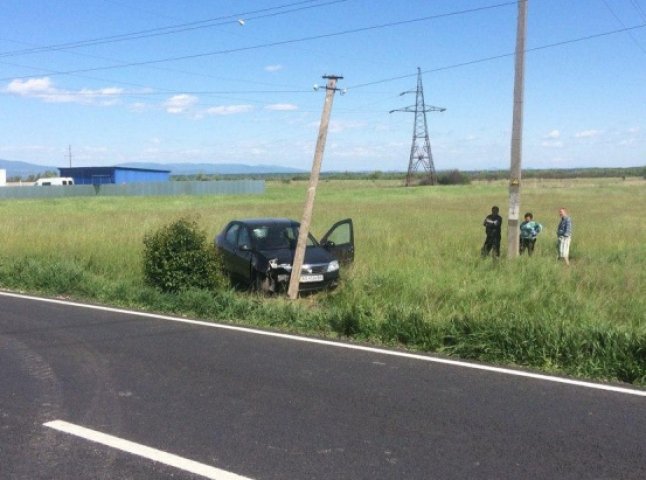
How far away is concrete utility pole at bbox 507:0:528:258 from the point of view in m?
14.2

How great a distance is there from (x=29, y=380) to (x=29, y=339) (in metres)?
2.10

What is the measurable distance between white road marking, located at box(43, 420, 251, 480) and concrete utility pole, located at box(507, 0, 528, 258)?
11270mm

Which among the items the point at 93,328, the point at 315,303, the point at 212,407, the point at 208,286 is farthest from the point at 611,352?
the point at 208,286

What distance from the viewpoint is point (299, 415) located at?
5266 mm

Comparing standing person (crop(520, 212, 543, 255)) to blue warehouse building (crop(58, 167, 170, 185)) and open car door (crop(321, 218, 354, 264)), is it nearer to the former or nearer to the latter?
open car door (crop(321, 218, 354, 264))

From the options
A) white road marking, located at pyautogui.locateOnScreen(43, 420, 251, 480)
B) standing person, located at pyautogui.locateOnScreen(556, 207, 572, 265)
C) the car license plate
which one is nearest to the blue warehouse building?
standing person, located at pyautogui.locateOnScreen(556, 207, 572, 265)

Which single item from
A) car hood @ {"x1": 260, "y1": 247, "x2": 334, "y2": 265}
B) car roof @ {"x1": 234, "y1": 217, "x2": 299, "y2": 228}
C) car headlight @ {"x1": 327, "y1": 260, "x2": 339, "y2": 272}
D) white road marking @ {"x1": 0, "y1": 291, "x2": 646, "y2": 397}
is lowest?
white road marking @ {"x1": 0, "y1": 291, "x2": 646, "y2": 397}

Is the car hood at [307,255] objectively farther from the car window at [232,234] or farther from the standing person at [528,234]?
the standing person at [528,234]

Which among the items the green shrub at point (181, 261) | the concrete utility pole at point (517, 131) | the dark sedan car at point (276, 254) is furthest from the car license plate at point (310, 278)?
the concrete utility pole at point (517, 131)

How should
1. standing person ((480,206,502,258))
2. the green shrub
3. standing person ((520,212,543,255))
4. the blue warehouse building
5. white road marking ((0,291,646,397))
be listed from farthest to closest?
the blue warehouse building, standing person ((520,212,543,255)), standing person ((480,206,502,258)), the green shrub, white road marking ((0,291,646,397))

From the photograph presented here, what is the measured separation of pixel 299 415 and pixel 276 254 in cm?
727

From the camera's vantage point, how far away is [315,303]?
11258mm

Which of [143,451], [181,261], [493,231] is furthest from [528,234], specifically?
[143,451]

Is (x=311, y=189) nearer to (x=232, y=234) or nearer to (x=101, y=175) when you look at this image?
(x=232, y=234)
